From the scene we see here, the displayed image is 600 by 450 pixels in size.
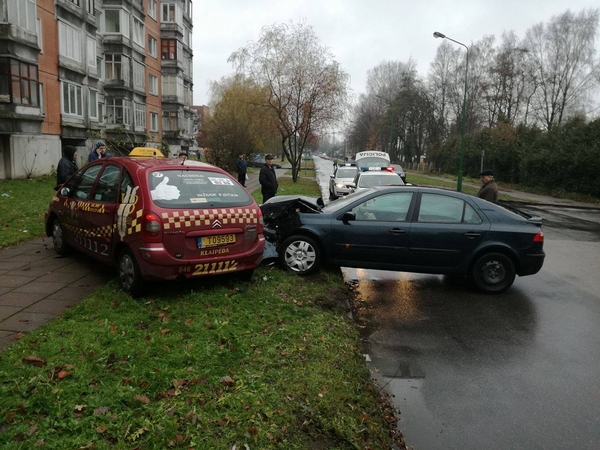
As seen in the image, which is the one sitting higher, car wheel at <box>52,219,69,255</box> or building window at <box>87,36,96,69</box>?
building window at <box>87,36,96,69</box>

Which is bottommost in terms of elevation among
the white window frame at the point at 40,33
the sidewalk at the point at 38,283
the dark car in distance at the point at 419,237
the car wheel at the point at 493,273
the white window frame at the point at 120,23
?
the sidewalk at the point at 38,283

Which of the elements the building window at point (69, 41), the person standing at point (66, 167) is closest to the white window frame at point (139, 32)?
the building window at point (69, 41)

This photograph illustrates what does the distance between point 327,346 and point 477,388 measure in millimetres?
1387

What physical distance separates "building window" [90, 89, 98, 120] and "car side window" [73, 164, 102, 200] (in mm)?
23796

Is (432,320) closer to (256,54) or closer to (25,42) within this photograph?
(25,42)

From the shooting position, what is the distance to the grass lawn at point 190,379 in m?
3.09

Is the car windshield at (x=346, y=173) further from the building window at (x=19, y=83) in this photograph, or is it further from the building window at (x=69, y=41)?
the building window at (x=69, y=41)

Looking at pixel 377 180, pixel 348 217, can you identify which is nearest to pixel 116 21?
pixel 377 180

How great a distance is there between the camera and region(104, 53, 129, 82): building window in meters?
35.1

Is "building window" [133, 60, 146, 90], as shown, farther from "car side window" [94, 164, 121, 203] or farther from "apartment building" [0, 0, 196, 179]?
"car side window" [94, 164, 121, 203]

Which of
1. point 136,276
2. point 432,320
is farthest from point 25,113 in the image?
point 432,320

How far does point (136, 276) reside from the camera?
5582mm

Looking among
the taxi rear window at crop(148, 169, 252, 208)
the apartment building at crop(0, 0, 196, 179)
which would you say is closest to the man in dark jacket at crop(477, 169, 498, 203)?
the taxi rear window at crop(148, 169, 252, 208)

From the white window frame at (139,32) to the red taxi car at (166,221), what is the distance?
114 feet
